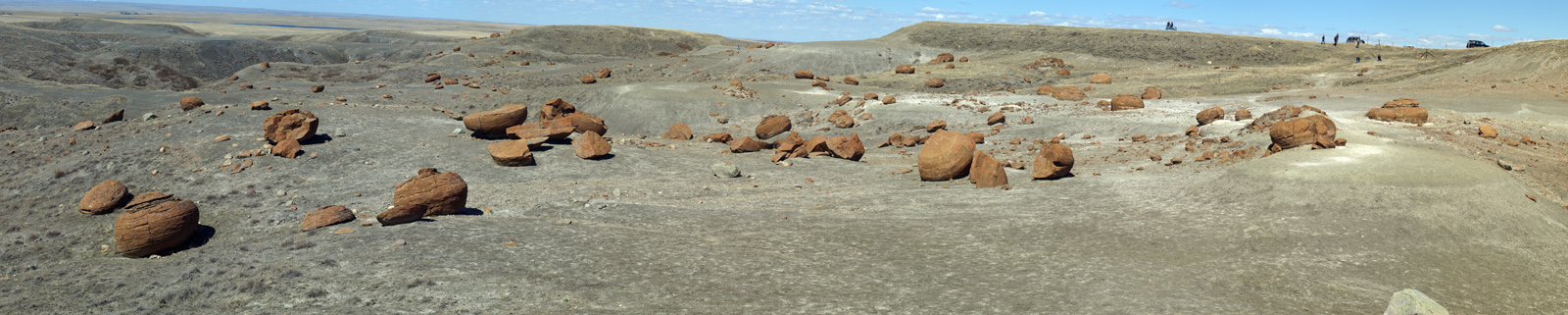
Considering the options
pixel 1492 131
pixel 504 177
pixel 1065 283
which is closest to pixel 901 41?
pixel 1492 131

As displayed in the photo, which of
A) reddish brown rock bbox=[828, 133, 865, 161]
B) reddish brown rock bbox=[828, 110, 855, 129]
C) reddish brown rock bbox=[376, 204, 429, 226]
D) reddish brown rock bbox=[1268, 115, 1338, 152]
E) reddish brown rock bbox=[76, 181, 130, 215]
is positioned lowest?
reddish brown rock bbox=[76, 181, 130, 215]

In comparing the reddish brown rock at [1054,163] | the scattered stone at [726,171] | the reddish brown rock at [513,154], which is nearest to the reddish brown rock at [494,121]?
the reddish brown rock at [513,154]

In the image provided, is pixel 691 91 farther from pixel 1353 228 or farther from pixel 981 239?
pixel 1353 228

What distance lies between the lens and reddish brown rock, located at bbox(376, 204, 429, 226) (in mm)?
9711

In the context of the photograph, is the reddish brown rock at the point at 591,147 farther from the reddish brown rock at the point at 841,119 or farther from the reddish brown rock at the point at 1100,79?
the reddish brown rock at the point at 1100,79

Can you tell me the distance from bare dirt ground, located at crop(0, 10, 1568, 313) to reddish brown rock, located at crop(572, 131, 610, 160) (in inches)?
10.0

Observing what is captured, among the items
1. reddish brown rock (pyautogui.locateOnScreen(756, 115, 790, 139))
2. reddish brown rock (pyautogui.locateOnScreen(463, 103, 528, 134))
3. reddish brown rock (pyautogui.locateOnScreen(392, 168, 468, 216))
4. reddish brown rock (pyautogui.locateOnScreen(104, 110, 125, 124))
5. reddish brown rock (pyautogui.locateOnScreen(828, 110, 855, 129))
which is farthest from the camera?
reddish brown rock (pyautogui.locateOnScreen(828, 110, 855, 129))

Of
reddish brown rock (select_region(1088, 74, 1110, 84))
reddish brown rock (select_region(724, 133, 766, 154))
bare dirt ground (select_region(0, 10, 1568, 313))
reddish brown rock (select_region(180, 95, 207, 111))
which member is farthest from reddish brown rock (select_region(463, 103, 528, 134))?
reddish brown rock (select_region(1088, 74, 1110, 84))

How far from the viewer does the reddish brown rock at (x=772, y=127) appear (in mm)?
23047

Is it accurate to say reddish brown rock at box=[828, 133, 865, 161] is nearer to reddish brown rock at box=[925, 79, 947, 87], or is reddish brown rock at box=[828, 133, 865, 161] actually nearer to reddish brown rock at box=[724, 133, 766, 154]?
reddish brown rock at box=[724, 133, 766, 154]

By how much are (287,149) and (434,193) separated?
617 cm

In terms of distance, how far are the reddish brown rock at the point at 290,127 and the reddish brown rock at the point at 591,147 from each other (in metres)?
5.18

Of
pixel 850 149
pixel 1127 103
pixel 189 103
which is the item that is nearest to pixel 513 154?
pixel 850 149

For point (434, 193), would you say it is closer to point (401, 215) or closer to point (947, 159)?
point (401, 215)
